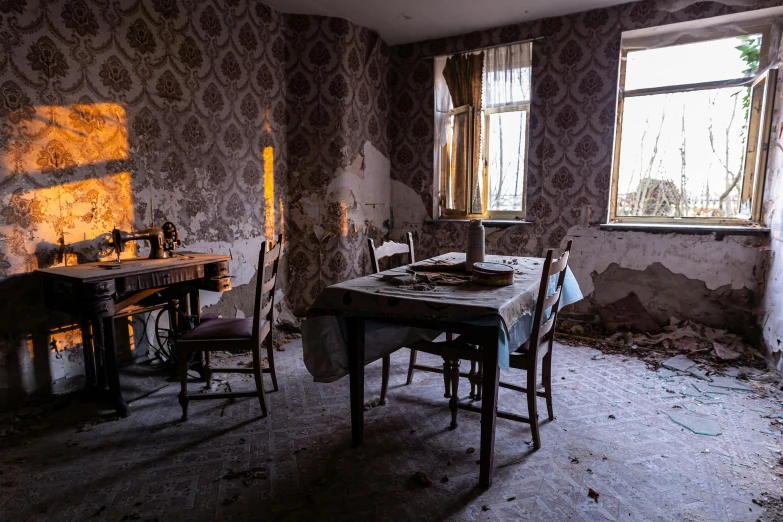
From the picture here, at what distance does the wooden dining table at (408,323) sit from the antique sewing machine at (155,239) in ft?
4.99

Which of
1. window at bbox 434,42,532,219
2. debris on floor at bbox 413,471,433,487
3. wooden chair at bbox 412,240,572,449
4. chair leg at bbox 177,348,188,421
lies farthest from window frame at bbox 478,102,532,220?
chair leg at bbox 177,348,188,421

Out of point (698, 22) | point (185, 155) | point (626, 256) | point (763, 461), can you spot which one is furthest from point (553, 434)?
point (698, 22)

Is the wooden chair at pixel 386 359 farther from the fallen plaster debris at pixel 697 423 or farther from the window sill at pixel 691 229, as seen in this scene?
the window sill at pixel 691 229

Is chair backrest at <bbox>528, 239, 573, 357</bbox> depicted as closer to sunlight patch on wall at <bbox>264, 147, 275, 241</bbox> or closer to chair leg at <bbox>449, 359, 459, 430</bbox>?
chair leg at <bbox>449, 359, 459, 430</bbox>

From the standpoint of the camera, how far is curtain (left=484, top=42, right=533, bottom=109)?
443cm

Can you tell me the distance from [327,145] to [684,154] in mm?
3403

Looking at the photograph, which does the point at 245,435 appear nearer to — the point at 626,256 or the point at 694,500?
the point at 694,500

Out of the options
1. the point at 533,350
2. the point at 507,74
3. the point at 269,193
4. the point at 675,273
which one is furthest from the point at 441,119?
the point at 533,350

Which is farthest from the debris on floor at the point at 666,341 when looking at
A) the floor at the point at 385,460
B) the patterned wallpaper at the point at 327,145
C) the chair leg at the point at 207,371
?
the chair leg at the point at 207,371

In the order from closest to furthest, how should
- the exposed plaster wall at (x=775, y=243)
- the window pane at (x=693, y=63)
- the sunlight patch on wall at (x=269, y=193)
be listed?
the exposed plaster wall at (x=775, y=243) → the window pane at (x=693, y=63) → the sunlight patch on wall at (x=269, y=193)

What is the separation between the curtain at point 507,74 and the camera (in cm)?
443

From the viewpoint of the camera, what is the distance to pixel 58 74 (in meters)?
2.71

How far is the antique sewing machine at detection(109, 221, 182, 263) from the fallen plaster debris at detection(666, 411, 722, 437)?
3.40 metres

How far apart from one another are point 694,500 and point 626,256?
8.85 ft
